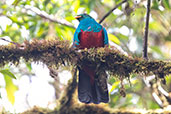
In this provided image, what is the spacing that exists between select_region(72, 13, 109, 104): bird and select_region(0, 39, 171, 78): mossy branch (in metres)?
0.35

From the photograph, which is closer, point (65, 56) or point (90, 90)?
point (65, 56)

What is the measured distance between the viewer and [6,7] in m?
4.41

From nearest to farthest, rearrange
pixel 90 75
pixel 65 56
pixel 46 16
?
pixel 65 56, pixel 90 75, pixel 46 16

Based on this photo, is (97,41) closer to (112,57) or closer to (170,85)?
(112,57)

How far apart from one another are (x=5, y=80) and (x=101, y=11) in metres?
3.29

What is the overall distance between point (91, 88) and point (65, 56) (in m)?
0.76

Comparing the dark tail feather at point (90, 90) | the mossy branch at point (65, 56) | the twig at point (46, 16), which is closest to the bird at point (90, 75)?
the dark tail feather at point (90, 90)

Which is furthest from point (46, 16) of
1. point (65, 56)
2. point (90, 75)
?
point (65, 56)

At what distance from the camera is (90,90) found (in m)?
3.12

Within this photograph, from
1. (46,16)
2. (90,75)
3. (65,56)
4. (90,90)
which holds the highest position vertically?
(46,16)

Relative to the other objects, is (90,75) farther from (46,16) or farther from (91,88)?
(46,16)

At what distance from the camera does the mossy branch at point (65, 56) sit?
2564 mm

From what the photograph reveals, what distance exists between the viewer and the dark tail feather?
9.99 feet

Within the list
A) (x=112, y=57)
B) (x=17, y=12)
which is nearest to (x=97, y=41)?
(x=112, y=57)
